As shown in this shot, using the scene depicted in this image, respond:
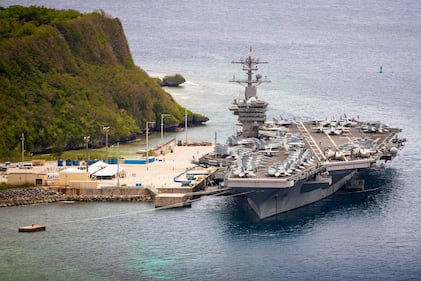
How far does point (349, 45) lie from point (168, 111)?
7735 cm

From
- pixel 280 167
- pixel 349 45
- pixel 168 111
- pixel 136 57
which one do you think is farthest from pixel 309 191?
pixel 349 45

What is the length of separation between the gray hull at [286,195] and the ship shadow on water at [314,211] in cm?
36

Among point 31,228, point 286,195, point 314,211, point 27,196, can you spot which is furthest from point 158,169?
point 31,228

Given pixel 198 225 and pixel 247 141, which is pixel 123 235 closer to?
pixel 198 225

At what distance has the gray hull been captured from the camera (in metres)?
81.1

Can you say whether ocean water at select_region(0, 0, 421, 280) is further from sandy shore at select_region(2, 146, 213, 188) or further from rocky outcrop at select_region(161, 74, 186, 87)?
rocky outcrop at select_region(161, 74, 186, 87)

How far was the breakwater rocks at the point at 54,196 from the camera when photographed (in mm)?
86000

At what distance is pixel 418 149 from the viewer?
4232 inches

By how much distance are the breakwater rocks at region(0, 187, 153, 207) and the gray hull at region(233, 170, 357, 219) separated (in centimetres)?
726

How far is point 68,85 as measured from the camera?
11206cm

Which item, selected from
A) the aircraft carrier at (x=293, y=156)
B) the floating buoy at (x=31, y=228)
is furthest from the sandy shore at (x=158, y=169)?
the floating buoy at (x=31, y=228)

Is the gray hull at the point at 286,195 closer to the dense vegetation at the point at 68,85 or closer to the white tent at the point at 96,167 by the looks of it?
the white tent at the point at 96,167

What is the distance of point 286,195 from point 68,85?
111 ft

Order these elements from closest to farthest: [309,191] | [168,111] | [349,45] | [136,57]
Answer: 1. [309,191]
2. [168,111]
3. [136,57]
4. [349,45]
